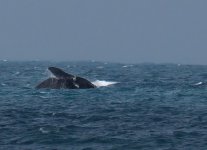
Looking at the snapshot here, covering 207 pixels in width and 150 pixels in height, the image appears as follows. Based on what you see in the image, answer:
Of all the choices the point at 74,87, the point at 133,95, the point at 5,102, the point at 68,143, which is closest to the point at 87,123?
the point at 68,143

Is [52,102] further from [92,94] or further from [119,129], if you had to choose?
[119,129]

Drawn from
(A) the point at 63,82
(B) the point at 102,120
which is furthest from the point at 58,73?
(B) the point at 102,120

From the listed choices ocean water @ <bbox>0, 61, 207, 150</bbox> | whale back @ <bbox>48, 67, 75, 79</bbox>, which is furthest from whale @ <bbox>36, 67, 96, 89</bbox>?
ocean water @ <bbox>0, 61, 207, 150</bbox>

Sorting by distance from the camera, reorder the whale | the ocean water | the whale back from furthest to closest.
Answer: the whale → the whale back → the ocean water

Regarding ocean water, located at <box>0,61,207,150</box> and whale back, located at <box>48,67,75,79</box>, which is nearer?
ocean water, located at <box>0,61,207,150</box>

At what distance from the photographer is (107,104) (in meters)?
41.0

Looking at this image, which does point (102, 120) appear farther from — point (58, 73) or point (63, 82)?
point (63, 82)

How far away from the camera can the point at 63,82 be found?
2093 inches

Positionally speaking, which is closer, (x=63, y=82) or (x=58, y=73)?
(x=58, y=73)

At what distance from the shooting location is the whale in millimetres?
52625

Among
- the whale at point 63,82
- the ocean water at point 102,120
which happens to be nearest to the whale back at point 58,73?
the whale at point 63,82

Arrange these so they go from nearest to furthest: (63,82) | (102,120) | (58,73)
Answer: (102,120) → (58,73) → (63,82)

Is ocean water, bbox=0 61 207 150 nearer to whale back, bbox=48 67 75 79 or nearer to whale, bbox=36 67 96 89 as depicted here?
whale back, bbox=48 67 75 79

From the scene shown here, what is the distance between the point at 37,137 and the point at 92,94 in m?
19.0
